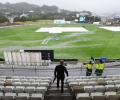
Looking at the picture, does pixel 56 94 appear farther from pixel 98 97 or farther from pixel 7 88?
pixel 98 97

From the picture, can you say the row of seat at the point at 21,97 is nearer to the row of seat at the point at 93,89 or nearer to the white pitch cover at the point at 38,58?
the row of seat at the point at 93,89

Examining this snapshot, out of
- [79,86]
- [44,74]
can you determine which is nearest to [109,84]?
[79,86]

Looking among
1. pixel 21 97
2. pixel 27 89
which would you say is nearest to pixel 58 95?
pixel 27 89

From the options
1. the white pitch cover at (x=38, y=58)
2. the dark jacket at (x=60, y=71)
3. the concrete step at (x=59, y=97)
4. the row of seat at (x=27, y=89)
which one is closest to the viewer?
the row of seat at (x=27, y=89)

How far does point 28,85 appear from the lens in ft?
42.1

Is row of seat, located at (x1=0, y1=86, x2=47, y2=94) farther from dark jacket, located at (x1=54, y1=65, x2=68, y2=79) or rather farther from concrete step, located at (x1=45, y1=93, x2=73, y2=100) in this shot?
dark jacket, located at (x1=54, y1=65, x2=68, y2=79)

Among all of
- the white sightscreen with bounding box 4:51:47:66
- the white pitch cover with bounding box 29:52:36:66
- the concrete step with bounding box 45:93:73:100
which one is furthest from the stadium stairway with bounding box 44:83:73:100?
the white pitch cover with bounding box 29:52:36:66

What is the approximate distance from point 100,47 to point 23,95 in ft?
116

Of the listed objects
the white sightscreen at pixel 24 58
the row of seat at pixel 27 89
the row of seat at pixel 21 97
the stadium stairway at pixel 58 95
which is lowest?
the white sightscreen at pixel 24 58

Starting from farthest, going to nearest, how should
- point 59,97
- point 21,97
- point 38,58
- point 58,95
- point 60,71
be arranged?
point 38,58
point 60,71
point 58,95
point 59,97
point 21,97

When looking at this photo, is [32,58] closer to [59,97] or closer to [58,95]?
[58,95]

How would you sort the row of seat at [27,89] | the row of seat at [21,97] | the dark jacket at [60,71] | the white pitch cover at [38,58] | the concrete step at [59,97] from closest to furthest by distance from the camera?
the row of seat at [21,97], the row of seat at [27,89], the concrete step at [59,97], the dark jacket at [60,71], the white pitch cover at [38,58]

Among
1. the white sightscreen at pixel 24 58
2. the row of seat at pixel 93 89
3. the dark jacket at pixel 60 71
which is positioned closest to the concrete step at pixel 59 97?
the row of seat at pixel 93 89

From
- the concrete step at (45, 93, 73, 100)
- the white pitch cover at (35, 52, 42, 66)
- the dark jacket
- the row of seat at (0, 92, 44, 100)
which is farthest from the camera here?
the white pitch cover at (35, 52, 42, 66)
